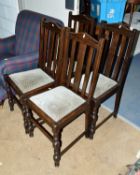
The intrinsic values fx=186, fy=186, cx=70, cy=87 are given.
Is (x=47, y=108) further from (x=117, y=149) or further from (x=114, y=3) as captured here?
(x=114, y=3)

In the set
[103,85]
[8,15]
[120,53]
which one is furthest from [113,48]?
[8,15]

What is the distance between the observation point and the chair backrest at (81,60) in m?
1.38

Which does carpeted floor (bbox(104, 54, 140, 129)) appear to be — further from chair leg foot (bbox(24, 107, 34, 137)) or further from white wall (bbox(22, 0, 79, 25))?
white wall (bbox(22, 0, 79, 25))

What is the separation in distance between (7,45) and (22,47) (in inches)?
12.0

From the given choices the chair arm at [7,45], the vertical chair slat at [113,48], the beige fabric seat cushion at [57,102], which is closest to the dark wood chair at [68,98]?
the beige fabric seat cushion at [57,102]

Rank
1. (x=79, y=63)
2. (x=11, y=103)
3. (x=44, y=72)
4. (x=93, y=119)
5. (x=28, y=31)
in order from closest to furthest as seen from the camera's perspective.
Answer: (x=79, y=63) < (x=93, y=119) < (x=44, y=72) < (x=11, y=103) < (x=28, y=31)

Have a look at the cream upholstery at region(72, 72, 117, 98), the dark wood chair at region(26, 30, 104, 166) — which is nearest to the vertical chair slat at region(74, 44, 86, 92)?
the dark wood chair at region(26, 30, 104, 166)

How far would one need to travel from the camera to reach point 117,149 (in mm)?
1708

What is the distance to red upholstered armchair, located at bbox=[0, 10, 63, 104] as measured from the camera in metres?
1.86

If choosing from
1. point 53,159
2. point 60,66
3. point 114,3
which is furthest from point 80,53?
point 114,3

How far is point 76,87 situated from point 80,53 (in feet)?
1.02

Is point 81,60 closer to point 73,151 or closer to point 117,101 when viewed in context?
point 117,101

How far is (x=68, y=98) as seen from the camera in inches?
60.0

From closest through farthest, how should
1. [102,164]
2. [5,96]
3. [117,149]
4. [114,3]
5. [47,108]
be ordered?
[47,108] → [102,164] → [117,149] → [5,96] → [114,3]
